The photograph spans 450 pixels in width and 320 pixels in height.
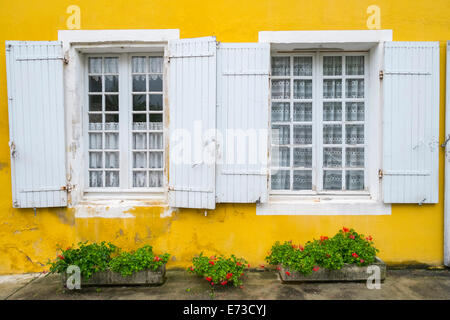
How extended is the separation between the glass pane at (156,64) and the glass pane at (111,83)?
18.7 inches

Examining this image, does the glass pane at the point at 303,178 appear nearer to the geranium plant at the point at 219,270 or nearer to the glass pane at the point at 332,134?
Answer: the glass pane at the point at 332,134

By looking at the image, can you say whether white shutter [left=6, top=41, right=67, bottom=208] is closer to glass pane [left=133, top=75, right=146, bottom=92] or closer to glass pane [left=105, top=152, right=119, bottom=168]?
glass pane [left=105, top=152, right=119, bottom=168]

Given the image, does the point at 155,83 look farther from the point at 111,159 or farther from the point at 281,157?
the point at 281,157

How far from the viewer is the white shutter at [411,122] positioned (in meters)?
3.81

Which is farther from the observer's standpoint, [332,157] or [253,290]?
[332,157]

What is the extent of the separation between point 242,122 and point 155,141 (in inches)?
46.1

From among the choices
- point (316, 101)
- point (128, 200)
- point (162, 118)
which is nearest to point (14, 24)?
point (162, 118)

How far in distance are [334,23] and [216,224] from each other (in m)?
2.82

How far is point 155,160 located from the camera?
164 inches

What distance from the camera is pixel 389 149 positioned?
3.84m

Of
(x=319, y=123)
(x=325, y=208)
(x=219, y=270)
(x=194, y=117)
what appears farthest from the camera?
(x=319, y=123)

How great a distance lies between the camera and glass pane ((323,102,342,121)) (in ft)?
13.5

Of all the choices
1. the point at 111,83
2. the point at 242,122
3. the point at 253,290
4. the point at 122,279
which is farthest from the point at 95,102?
the point at 253,290

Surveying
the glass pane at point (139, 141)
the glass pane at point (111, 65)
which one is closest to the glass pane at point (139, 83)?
the glass pane at point (111, 65)
